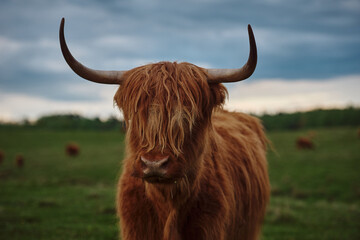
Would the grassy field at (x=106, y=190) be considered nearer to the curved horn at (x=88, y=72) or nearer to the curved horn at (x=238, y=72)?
the curved horn at (x=88, y=72)

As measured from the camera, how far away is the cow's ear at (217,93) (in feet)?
11.4

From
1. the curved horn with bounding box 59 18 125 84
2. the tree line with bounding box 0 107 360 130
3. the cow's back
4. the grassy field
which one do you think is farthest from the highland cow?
the tree line with bounding box 0 107 360 130

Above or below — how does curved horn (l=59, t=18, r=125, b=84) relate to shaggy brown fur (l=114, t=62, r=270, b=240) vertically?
above

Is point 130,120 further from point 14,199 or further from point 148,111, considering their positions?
point 14,199

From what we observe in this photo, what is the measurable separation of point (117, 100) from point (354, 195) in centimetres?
1561

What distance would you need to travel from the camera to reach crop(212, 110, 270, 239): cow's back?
13.8 ft

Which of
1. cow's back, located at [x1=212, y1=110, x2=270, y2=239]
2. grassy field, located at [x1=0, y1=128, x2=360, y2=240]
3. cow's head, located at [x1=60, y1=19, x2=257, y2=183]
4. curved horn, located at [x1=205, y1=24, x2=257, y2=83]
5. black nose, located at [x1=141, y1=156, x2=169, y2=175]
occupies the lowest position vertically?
grassy field, located at [x1=0, y1=128, x2=360, y2=240]

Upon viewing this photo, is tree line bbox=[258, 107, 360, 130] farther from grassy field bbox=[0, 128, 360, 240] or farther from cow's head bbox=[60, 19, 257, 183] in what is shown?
cow's head bbox=[60, 19, 257, 183]

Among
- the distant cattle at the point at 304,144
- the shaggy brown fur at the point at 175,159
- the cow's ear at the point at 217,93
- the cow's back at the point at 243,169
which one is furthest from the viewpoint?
the distant cattle at the point at 304,144

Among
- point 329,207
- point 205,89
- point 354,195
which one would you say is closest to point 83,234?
point 205,89

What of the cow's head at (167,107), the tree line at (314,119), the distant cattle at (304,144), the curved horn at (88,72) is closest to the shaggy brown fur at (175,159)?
the cow's head at (167,107)

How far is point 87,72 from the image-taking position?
3312mm

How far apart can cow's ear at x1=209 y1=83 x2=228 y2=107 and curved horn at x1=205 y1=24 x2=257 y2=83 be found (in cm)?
7

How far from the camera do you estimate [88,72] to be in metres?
3.32
